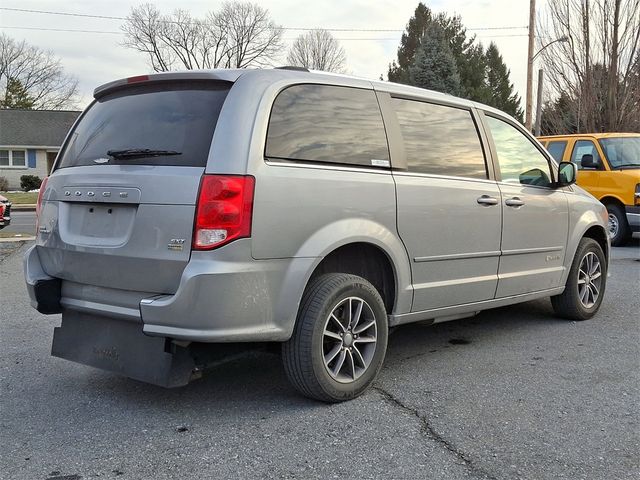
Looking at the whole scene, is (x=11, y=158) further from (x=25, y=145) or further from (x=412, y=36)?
(x=412, y=36)

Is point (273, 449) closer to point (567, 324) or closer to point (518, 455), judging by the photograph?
point (518, 455)

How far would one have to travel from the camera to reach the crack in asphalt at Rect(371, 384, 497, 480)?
2816mm

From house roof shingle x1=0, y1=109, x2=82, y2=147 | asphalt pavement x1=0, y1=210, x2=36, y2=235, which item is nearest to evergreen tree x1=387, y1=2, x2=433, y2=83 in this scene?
house roof shingle x1=0, y1=109, x2=82, y2=147

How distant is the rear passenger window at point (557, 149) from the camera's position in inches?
459

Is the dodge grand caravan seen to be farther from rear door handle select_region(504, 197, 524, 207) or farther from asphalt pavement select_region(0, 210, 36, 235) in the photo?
asphalt pavement select_region(0, 210, 36, 235)

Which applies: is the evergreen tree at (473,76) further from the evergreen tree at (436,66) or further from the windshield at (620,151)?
the windshield at (620,151)

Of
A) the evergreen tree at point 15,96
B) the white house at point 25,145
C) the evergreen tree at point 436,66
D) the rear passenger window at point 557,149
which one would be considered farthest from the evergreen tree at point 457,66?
the evergreen tree at point 15,96

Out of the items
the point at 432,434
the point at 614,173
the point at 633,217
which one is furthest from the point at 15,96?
the point at 432,434

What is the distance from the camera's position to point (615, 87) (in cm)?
1989

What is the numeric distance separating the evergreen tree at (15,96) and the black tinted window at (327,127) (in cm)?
5464

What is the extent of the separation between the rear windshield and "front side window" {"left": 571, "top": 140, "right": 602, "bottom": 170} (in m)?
9.36

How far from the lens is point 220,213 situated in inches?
122

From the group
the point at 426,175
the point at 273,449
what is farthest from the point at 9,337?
the point at 426,175

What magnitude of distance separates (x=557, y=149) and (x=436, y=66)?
27.7 meters
